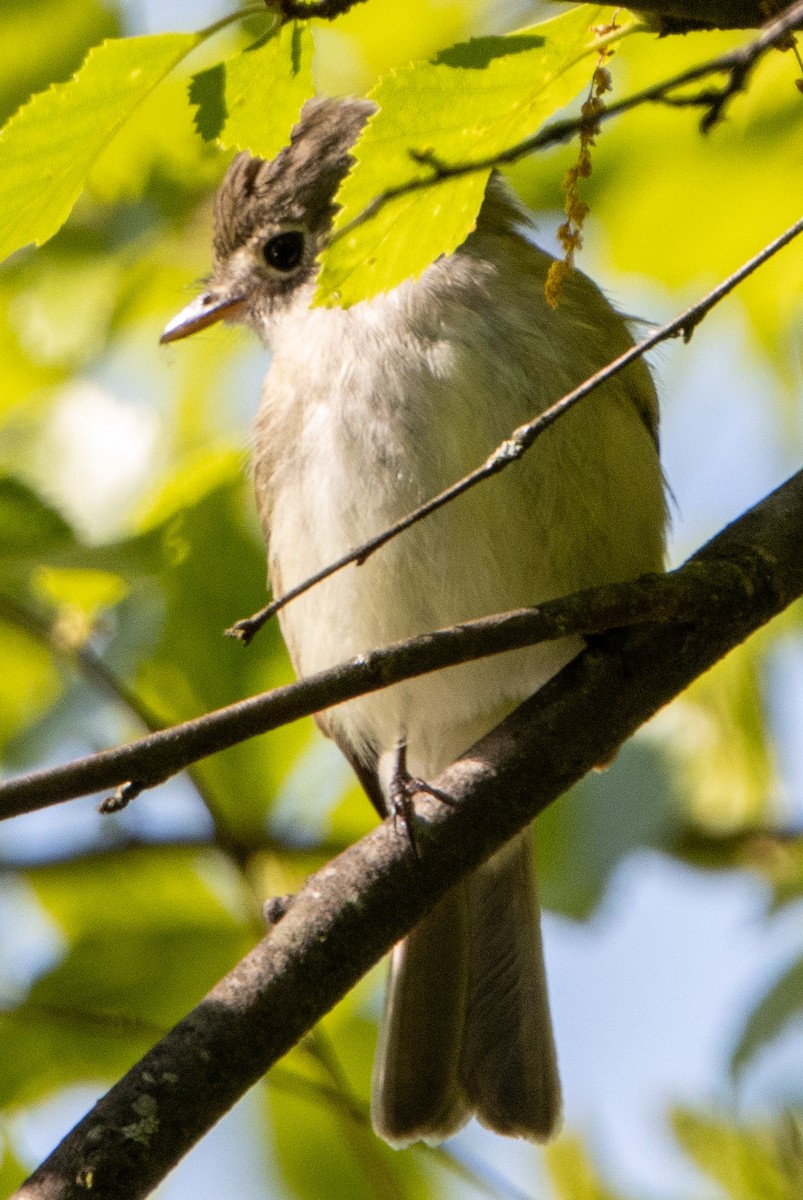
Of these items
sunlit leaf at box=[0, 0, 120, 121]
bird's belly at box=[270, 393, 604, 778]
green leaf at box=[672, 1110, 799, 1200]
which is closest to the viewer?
green leaf at box=[672, 1110, 799, 1200]

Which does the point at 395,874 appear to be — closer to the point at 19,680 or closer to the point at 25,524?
the point at 25,524

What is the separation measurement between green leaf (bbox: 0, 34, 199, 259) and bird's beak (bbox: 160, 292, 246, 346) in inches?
104

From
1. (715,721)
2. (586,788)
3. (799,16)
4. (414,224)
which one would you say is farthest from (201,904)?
(799,16)

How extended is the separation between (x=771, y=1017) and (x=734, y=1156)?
0.35 metres

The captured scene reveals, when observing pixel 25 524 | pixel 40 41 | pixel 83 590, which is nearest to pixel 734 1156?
pixel 25 524

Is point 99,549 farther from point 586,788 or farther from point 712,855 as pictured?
point 712,855

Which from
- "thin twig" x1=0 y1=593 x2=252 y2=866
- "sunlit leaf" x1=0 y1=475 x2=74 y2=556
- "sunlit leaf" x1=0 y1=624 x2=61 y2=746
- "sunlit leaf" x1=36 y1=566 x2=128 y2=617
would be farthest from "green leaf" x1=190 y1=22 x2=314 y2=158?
"sunlit leaf" x1=0 y1=624 x2=61 y2=746

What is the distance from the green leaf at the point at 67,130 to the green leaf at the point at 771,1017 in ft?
6.35

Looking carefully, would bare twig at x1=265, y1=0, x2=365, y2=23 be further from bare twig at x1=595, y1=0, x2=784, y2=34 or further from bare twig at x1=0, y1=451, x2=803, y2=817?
bare twig at x1=0, y1=451, x2=803, y2=817

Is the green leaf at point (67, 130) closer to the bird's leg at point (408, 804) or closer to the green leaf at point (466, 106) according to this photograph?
the green leaf at point (466, 106)

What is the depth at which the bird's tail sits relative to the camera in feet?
13.8

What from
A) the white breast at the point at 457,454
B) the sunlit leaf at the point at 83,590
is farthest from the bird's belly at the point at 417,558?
the sunlit leaf at the point at 83,590

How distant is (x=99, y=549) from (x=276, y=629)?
1.01 m

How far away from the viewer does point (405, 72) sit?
2.02m
